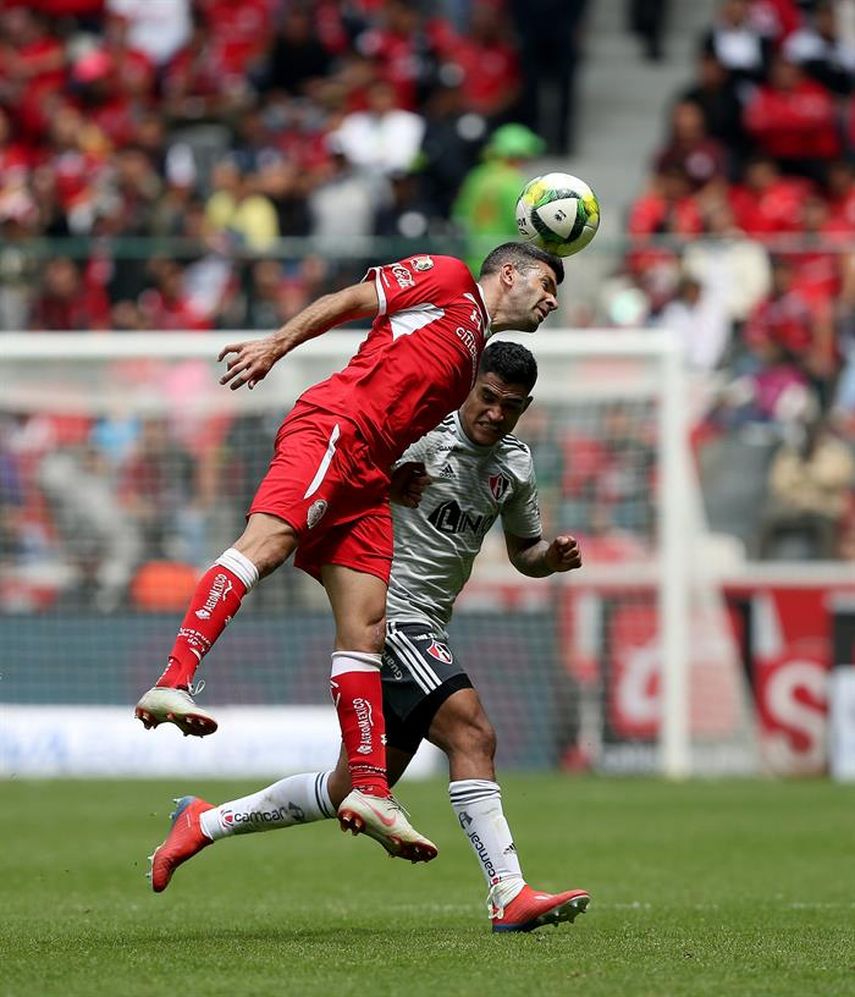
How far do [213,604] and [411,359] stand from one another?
1.23 m

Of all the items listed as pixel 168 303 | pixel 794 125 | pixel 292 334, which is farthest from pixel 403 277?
pixel 794 125

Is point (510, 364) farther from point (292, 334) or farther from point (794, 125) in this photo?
point (794, 125)

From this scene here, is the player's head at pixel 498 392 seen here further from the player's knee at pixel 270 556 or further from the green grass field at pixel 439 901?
the green grass field at pixel 439 901

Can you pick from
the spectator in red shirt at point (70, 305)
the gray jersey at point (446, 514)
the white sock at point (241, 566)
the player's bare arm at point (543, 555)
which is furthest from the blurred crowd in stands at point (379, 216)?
the white sock at point (241, 566)

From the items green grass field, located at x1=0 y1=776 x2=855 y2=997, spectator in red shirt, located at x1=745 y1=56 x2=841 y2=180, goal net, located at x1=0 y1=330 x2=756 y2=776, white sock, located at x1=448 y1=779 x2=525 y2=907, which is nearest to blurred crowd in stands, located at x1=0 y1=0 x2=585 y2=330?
goal net, located at x1=0 y1=330 x2=756 y2=776

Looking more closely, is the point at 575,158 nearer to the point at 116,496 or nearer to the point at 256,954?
the point at 116,496

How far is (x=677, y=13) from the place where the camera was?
2580cm

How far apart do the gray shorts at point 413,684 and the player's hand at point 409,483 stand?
0.57m

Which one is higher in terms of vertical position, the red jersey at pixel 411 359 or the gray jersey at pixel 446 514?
the red jersey at pixel 411 359

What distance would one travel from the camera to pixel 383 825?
721 cm

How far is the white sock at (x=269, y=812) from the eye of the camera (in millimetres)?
8148

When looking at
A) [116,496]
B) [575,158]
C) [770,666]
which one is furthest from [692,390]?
[575,158]

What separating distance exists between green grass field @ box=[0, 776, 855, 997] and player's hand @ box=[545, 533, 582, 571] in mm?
1413

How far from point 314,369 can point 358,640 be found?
9610 millimetres
